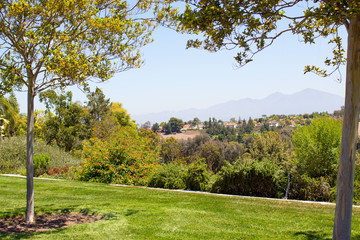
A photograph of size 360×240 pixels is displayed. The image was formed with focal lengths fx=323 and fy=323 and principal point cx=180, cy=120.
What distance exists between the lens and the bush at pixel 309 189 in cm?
900

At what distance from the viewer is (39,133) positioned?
36.4 metres

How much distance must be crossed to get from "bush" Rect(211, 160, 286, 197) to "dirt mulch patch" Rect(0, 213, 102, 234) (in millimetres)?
4599

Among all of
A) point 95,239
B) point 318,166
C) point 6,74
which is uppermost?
point 6,74

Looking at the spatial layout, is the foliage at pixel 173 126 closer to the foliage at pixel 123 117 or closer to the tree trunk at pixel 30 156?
the foliage at pixel 123 117

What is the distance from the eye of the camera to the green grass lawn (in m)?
5.52

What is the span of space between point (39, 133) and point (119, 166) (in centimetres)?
2708

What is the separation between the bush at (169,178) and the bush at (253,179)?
151cm

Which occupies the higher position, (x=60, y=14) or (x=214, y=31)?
(x=60, y=14)

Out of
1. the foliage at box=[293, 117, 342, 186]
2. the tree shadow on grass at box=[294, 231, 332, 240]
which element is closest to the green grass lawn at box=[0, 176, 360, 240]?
the tree shadow on grass at box=[294, 231, 332, 240]

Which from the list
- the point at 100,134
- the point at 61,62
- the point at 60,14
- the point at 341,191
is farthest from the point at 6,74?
the point at 100,134

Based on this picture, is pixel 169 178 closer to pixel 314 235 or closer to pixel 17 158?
pixel 314 235

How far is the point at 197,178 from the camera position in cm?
1058

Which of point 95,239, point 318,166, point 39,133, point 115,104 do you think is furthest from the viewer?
point 115,104

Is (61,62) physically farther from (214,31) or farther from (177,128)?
(177,128)
